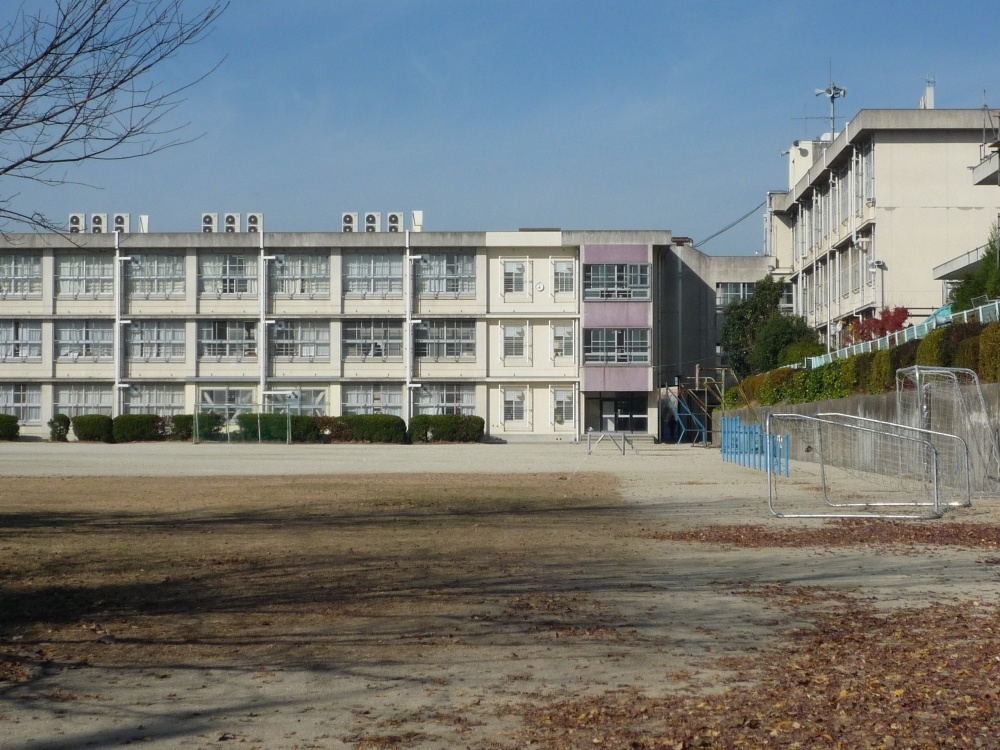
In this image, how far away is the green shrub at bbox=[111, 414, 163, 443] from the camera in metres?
63.3

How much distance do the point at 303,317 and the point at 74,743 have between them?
205 feet

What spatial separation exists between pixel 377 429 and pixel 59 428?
1844 centimetres

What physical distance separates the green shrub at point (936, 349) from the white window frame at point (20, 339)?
56.4 m

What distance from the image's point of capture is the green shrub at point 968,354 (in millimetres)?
22922

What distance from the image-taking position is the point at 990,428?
20.6 meters

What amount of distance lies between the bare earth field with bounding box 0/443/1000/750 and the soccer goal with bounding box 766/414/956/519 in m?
1.29

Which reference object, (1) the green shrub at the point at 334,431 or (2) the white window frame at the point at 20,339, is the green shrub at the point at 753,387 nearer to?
(1) the green shrub at the point at 334,431

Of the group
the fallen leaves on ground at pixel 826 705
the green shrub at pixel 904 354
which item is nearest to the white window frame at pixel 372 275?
the green shrub at pixel 904 354

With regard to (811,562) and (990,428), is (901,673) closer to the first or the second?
(811,562)

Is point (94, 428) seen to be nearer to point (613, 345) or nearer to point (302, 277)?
point (302, 277)

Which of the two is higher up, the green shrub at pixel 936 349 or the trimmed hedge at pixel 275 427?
the green shrub at pixel 936 349

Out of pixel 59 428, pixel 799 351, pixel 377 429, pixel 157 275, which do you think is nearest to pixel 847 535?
pixel 799 351

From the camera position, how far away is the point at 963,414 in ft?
68.4

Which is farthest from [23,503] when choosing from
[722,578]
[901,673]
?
[901,673]
